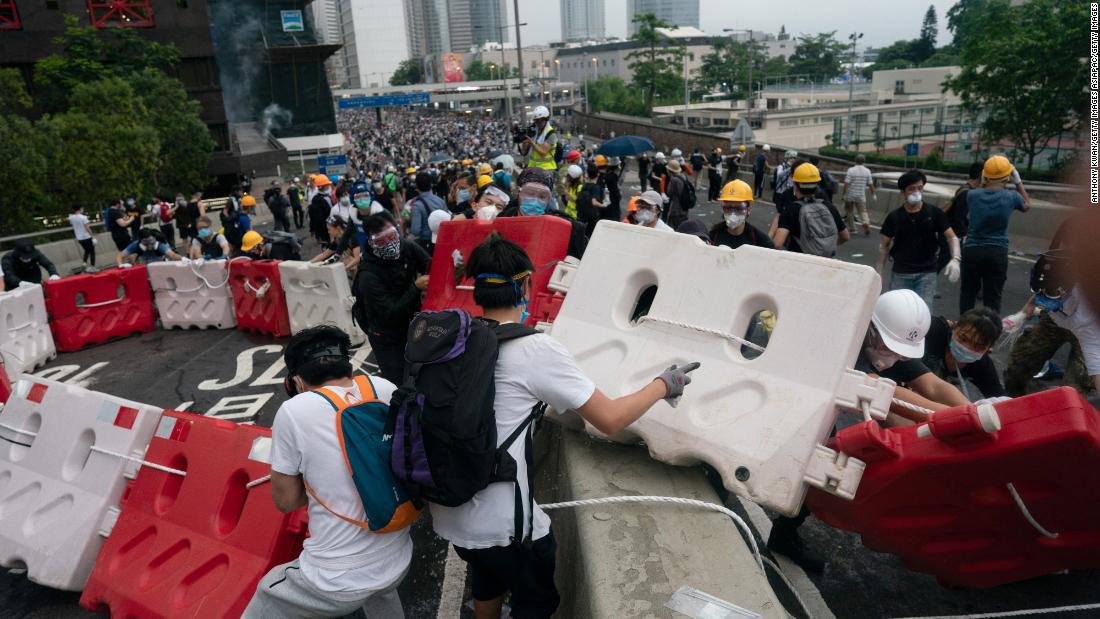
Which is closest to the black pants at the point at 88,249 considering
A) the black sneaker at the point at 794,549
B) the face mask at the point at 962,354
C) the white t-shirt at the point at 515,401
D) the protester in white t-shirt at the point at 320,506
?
the protester in white t-shirt at the point at 320,506

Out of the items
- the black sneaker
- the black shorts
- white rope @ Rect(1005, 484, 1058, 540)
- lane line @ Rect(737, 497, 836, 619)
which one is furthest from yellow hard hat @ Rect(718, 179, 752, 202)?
the black shorts

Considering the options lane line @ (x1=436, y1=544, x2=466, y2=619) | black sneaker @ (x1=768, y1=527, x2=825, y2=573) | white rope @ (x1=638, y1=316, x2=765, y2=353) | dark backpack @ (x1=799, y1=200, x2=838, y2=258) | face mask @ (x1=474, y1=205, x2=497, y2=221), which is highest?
face mask @ (x1=474, y1=205, x2=497, y2=221)

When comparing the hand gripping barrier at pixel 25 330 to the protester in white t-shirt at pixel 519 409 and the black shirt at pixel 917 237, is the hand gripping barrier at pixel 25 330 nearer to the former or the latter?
the protester in white t-shirt at pixel 519 409

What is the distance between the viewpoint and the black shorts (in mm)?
2750

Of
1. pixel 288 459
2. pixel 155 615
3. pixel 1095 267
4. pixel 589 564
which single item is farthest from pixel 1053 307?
pixel 155 615

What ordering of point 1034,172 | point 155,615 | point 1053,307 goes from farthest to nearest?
point 1034,172 < point 1053,307 < point 155,615

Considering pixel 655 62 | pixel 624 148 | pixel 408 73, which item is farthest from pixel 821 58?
pixel 408 73

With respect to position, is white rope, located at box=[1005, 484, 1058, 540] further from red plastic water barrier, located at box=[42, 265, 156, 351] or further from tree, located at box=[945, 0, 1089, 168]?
tree, located at box=[945, 0, 1089, 168]

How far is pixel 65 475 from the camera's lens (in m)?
4.34

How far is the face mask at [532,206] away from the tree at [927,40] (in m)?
110

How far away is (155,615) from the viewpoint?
3.50 metres

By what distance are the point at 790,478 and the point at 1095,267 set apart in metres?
2.05

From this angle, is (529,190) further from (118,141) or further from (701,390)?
(118,141)

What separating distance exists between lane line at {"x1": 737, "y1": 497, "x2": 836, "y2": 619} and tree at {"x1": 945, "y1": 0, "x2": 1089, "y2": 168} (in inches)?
1056
